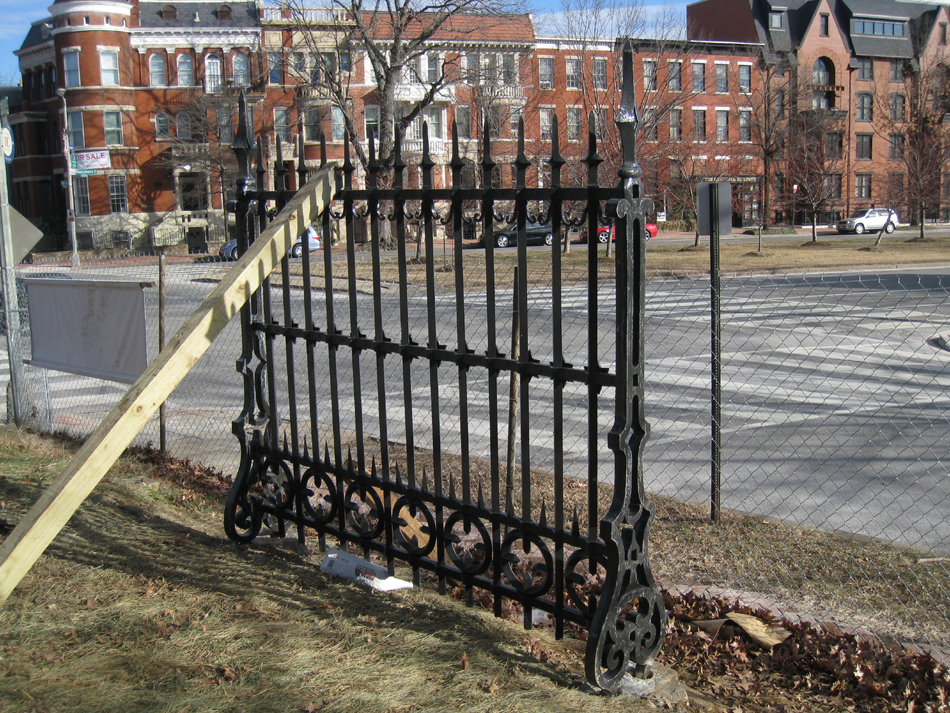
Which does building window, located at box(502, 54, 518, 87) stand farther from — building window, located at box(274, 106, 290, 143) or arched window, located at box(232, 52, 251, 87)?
arched window, located at box(232, 52, 251, 87)

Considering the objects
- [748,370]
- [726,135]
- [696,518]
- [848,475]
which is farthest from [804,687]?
[726,135]

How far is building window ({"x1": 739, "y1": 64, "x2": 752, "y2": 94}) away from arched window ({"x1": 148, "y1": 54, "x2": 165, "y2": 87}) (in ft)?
111

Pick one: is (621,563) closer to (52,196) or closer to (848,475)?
(848,475)

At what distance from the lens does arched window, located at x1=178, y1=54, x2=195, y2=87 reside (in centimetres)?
4947

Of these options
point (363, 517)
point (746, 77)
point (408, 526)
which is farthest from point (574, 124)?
point (408, 526)

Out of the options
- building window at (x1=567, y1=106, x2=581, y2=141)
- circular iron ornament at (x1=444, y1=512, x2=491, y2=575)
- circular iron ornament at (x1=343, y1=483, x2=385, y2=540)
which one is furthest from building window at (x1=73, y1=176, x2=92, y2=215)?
circular iron ornament at (x1=444, y1=512, x2=491, y2=575)

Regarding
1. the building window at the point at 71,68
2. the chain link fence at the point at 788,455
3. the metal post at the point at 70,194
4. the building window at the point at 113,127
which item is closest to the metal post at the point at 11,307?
the chain link fence at the point at 788,455

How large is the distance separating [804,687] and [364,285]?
63.4 ft

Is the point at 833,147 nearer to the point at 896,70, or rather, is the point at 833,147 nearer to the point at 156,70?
the point at 896,70

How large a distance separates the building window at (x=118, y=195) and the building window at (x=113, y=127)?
7.11 ft

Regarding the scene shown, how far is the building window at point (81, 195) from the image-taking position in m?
48.6

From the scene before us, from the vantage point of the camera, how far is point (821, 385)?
10.4 metres

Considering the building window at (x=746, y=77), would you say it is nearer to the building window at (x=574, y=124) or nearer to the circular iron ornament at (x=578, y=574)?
the building window at (x=574, y=124)

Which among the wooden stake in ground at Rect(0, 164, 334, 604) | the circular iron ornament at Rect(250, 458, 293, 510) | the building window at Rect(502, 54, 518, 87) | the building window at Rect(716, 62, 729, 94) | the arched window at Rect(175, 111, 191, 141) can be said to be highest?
the building window at Rect(716, 62, 729, 94)
